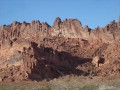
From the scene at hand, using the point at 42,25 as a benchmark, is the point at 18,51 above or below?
below

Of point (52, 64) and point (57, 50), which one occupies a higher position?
point (57, 50)

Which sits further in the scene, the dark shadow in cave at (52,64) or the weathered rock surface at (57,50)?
the weathered rock surface at (57,50)

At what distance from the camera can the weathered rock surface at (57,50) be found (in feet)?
263

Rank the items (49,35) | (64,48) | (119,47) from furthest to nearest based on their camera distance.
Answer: (49,35) → (64,48) → (119,47)

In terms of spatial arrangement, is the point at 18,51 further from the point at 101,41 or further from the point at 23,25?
the point at 23,25

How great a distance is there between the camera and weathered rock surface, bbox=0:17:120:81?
80.3 meters

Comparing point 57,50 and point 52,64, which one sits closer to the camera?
point 52,64

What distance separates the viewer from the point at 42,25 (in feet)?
406

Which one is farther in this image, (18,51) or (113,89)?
(18,51)

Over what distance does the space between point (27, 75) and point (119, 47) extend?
2947 centimetres

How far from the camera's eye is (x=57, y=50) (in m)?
102

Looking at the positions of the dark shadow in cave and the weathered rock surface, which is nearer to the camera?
the dark shadow in cave

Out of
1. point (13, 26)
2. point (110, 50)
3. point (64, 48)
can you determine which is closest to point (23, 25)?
point (13, 26)

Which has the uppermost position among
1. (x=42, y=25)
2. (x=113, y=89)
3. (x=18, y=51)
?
(x=42, y=25)
